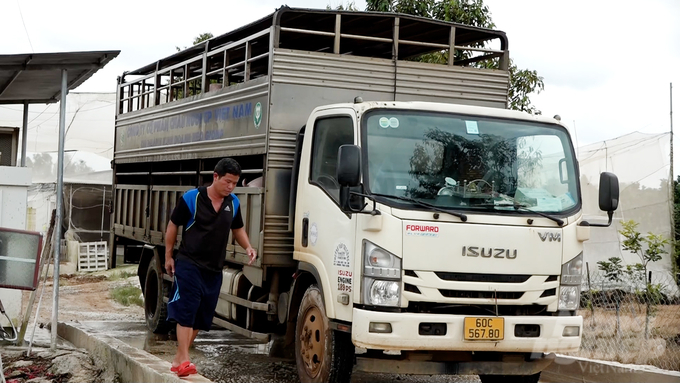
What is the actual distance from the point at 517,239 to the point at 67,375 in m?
4.43

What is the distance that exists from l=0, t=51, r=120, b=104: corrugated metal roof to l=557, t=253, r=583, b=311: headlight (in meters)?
4.88

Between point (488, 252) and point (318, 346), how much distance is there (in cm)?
163

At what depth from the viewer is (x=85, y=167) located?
3447 centimetres

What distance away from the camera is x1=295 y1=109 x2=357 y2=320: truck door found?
6898mm

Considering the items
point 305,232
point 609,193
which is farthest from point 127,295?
point 609,193

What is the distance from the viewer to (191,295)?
280 inches

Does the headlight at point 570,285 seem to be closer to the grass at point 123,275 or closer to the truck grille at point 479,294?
the truck grille at point 479,294

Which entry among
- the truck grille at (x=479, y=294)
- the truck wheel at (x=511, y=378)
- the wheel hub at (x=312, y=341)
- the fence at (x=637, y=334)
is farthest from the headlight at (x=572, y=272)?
the fence at (x=637, y=334)

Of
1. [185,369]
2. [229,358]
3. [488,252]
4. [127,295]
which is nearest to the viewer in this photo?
[488,252]

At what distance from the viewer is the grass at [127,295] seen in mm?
16625

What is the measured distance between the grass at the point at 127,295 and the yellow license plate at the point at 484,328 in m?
10.8

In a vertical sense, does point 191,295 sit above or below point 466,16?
below

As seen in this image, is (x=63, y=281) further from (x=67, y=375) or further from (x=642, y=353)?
(x=642, y=353)

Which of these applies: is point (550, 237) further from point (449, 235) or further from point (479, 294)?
point (449, 235)
